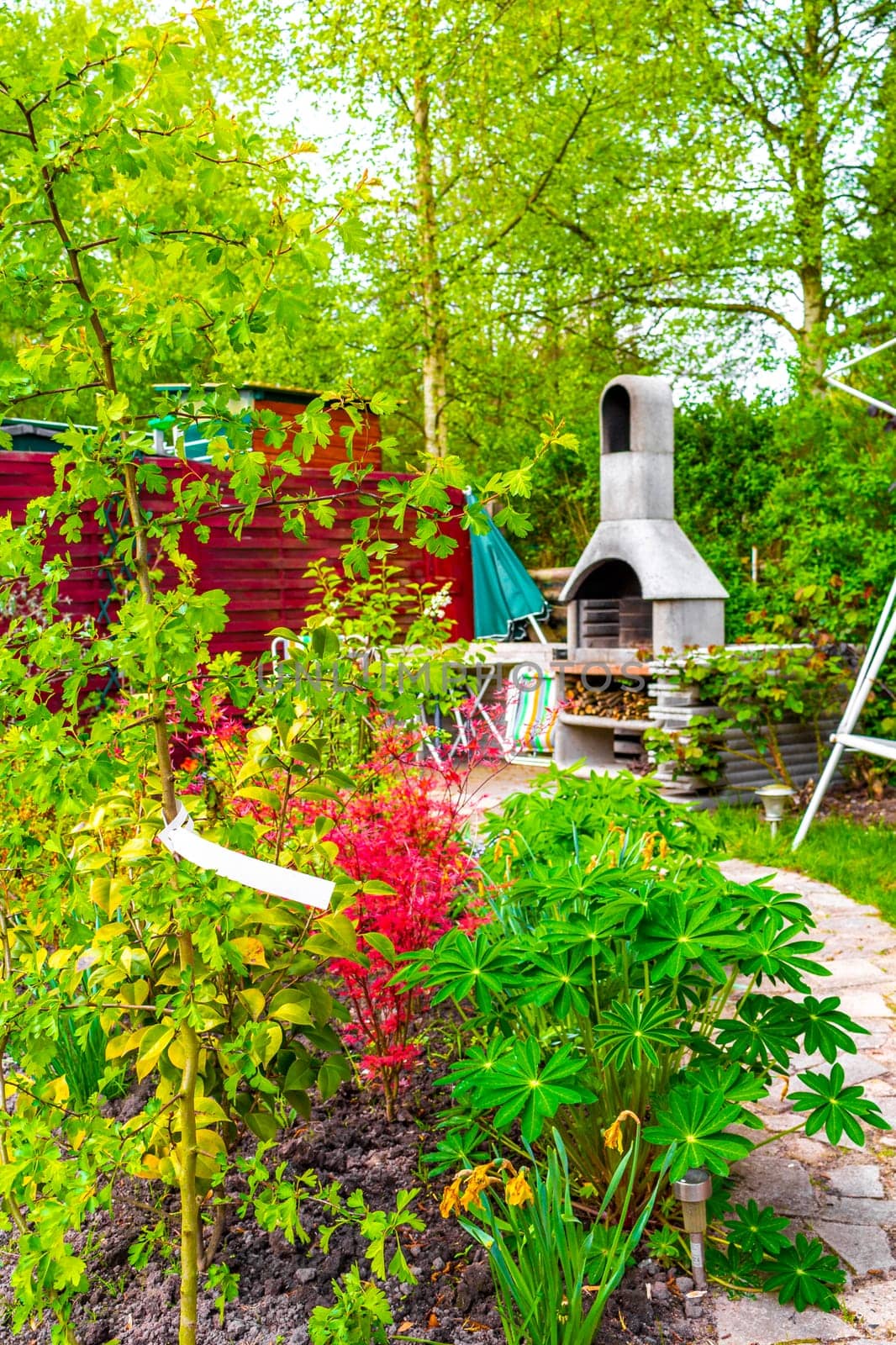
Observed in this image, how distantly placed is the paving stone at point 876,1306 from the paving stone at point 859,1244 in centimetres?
6

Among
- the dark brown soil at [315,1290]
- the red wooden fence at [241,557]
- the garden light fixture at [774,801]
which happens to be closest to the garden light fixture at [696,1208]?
the dark brown soil at [315,1290]

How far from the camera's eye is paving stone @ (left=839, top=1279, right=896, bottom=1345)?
6.65 feet

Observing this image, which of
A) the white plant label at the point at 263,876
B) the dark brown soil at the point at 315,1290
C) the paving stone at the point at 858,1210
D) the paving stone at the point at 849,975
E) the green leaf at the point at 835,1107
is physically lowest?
the paving stone at the point at 849,975

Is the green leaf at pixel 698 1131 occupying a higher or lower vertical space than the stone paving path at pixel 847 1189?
higher

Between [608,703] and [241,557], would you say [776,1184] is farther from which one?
[241,557]

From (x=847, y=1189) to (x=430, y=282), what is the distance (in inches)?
397

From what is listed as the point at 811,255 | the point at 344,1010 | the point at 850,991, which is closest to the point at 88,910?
the point at 344,1010

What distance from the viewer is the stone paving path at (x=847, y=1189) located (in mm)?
2045

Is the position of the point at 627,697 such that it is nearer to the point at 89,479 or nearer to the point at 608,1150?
the point at 608,1150

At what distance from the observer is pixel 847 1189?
2.54 m

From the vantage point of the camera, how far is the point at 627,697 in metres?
7.43

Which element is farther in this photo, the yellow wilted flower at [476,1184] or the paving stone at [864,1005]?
the paving stone at [864,1005]

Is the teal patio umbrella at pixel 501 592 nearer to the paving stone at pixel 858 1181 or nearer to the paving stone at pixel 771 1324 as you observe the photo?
the paving stone at pixel 858 1181

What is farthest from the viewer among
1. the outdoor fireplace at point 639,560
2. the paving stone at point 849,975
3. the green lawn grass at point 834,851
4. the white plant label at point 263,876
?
the outdoor fireplace at point 639,560
